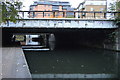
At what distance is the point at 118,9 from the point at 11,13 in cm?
2116

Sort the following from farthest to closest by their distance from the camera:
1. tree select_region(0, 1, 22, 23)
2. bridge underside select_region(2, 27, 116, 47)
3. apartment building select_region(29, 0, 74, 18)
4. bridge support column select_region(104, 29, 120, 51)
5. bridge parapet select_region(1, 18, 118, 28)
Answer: bridge underside select_region(2, 27, 116, 47), apartment building select_region(29, 0, 74, 18), bridge support column select_region(104, 29, 120, 51), bridge parapet select_region(1, 18, 118, 28), tree select_region(0, 1, 22, 23)

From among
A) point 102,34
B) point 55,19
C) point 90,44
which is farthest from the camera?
point 90,44

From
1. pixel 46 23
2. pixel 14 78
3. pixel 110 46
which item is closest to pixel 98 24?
pixel 110 46

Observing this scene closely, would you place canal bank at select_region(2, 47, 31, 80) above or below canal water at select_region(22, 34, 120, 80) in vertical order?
above

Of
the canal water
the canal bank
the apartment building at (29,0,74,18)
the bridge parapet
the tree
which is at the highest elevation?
the apartment building at (29,0,74,18)

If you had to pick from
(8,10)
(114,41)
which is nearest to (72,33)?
(114,41)

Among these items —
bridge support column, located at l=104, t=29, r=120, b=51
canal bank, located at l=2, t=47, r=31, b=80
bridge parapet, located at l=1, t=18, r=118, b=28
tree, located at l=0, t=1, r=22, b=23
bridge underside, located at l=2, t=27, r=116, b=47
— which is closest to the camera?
tree, located at l=0, t=1, r=22, b=23

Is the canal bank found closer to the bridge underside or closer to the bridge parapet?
the bridge parapet

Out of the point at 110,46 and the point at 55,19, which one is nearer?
the point at 55,19

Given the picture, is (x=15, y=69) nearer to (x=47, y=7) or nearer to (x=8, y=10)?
(x=8, y=10)

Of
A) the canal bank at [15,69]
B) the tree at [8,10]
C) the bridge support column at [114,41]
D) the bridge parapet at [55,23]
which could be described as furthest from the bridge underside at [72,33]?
the tree at [8,10]

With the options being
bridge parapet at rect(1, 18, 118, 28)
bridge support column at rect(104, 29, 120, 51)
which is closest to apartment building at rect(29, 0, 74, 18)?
bridge parapet at rect(1, 18, 118, 28)

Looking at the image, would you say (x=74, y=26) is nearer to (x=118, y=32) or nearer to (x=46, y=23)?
(x=46, y=23)

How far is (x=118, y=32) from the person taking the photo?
22.3 meters
